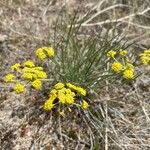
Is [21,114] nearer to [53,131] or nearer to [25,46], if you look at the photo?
[53,131]

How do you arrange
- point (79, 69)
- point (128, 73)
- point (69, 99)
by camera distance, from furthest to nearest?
1. point (79, 69)
2. point (128, 73)
3. point (69, 99)

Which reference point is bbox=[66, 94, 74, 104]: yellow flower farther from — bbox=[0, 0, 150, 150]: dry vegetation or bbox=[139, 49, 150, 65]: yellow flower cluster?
bbox=[139, 49, 150, 65]: yellow flower cluster

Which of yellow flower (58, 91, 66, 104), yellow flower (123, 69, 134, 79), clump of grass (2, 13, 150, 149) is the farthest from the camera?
clump of grass (2, 13, 150, 149)

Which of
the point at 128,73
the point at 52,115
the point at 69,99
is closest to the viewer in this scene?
the point at 69,99

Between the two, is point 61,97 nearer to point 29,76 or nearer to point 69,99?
point 69,99

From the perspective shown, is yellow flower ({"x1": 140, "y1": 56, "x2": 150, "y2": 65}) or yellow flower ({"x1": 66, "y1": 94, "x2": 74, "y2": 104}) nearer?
yellow flower ({"x1": 66, "y1": 94, "x2": 74, "y2": 104})

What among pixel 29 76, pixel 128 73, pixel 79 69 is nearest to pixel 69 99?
pixel 29 76

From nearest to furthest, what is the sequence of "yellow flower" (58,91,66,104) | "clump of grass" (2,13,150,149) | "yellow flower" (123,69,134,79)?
"yellow flower" (58,91,66,104), "yellow flower" (123,69,134,79), "clump of grass" (2,13,150,149)

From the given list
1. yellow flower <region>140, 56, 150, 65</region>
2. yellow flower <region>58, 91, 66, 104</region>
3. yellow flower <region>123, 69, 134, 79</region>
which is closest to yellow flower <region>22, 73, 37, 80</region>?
yellow flower <region>58, 91, 66, 104</region>

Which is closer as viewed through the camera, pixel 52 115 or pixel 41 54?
pixel 41 54
